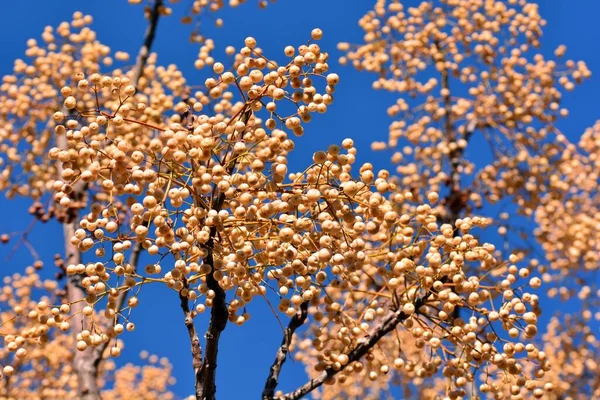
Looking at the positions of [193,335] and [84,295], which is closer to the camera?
[193,335]

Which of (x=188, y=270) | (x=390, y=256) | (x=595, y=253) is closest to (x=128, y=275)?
(x=188, y=270)

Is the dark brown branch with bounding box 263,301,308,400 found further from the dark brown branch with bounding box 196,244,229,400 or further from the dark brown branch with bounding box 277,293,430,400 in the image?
the dark brown branch with bounding box 196,244,229,400

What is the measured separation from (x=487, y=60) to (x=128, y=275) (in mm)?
6397

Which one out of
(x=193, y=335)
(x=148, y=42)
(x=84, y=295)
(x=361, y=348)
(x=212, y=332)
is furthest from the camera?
(x=148, y=42)

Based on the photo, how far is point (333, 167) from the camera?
8.93 ft

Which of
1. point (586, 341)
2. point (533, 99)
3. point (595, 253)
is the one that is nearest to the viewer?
point (533, 99)

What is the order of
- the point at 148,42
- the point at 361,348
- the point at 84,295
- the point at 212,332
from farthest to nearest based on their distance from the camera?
the point at 148,42 → the point at 84,295 → the point at 361,348 → the point at 212,332

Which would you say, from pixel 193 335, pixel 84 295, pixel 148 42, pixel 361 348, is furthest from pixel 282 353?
pixel 148 42

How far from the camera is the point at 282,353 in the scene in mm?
3430

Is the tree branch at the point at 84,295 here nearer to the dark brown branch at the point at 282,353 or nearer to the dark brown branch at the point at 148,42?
the dark brown branch at the point at 148,42

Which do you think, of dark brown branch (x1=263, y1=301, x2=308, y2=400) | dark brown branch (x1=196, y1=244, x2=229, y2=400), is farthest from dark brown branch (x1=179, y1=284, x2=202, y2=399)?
dark brown branch (x1=263, y1=301, x2=308, y2=400)

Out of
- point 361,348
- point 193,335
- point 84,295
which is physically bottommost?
point 361,348

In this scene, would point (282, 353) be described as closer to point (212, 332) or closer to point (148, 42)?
point (212, 332)

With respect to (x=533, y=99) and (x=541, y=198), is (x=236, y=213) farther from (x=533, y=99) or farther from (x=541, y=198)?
(x=541, y=198)
